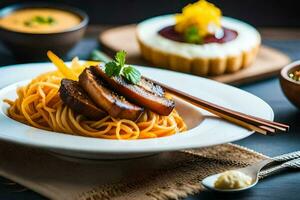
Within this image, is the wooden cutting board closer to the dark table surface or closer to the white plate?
the dark table surface

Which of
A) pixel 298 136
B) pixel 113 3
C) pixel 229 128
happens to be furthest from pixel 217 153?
pixel 113 3

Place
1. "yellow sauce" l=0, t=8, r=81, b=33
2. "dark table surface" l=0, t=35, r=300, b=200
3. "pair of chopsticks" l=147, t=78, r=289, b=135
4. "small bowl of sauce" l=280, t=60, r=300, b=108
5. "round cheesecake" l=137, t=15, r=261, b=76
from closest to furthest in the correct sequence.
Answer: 1. "dark table surface" l=0, t=35, r=300, b=200
2. "pair of chopsticks" l=147, t=78, r=289, b=135
3. "small bowl of sauce" l=280, t=60, r=300, b=108
4. "round cheesecake" l=137, t=15, r=261, b=76
5. "yellow sauce" l=0, t=8, r=81, b=33

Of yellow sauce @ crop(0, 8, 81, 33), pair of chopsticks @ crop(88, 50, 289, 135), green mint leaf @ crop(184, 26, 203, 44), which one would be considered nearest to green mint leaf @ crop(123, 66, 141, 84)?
pair of chopsticks @ crop(88, 50, 289, 135)

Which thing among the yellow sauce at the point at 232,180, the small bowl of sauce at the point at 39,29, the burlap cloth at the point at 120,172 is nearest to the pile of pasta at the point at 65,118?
the burlap cloth at the point at 120,172

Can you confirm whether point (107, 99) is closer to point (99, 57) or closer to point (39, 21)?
point (99, 57)

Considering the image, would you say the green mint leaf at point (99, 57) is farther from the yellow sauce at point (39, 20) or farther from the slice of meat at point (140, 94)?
the slice of meat at point (140, 94)

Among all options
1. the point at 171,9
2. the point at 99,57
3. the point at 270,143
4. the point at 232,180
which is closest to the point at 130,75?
the point at 232,180
